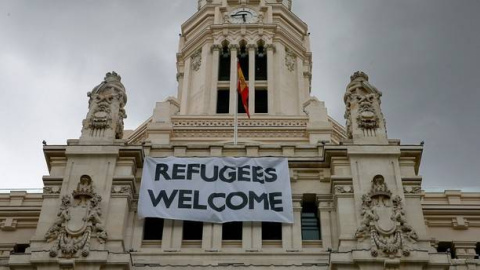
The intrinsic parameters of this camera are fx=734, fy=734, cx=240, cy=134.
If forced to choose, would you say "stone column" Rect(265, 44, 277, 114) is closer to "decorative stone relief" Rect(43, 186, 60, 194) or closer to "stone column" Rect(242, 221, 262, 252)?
"stone column" Rect(242, 221, 262, 252)

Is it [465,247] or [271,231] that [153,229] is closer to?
[271,231]

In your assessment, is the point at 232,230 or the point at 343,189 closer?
the point at 343,189

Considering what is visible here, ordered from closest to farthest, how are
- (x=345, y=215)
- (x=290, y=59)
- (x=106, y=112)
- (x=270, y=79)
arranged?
(x=345, y=215) < (x=106, y=112) < (x=270, y=79) < (x=290, y=59)

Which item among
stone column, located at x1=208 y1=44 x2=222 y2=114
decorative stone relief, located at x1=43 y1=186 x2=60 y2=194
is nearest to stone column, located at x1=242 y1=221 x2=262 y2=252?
decorative stone relief, located at x1=43 y1=186 x2=60 y2=194

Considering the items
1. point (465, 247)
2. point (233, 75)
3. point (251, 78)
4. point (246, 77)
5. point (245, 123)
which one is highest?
point (246, 77)

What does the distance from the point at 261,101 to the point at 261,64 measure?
5015mm

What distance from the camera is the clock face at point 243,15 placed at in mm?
74062

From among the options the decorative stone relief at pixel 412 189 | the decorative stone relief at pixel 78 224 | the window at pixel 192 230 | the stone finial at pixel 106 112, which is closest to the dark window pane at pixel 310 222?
the decorative stone relief at pixel 412 189

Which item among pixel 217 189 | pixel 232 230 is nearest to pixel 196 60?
pixel 217 189

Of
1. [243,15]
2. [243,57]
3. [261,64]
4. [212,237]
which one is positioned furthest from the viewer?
[243,15]

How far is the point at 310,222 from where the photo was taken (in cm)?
3772

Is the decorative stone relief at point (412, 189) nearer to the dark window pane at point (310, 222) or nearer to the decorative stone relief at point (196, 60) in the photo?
the dark window pane at point (310, 222)

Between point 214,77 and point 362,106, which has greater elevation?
point 214,77

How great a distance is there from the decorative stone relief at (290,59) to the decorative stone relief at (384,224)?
115ft
